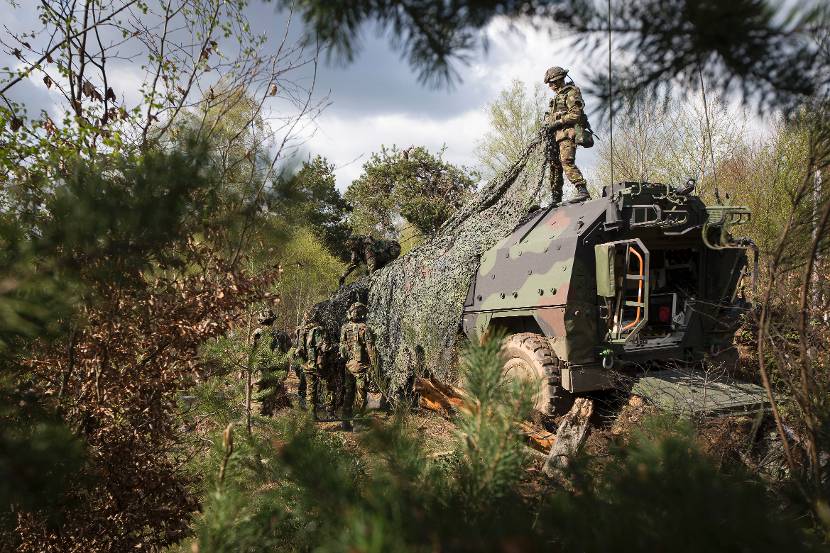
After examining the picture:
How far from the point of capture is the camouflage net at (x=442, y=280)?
25.7 ft

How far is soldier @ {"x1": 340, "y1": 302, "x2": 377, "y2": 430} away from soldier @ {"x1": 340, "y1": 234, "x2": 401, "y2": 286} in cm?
225

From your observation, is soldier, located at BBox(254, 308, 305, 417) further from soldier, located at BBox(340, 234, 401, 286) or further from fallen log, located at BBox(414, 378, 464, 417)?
soldier, located at BBox(340, 234, 401, 286)

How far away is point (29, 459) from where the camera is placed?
1567 millimetres

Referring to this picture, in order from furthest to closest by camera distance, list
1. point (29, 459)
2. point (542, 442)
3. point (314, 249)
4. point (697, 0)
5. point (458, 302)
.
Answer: point (314, 249)
point (458, 302)
point (542, 442)
point (29, 459)
point (697, 0)

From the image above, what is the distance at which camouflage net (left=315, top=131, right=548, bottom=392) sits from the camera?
7.84 meters

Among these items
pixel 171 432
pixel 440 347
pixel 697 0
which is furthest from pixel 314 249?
pixel 697 0

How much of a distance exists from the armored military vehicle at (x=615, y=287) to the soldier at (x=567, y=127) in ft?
2.40

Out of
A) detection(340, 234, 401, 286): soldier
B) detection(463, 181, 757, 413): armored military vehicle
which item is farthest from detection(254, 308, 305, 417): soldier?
detection(340, 234, 401, 286): soldier

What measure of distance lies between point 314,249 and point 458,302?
17061 millimetres

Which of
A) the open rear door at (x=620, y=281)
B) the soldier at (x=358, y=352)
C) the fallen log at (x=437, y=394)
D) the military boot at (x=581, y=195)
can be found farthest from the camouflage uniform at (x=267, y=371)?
the military boot at (x=581, y=195)

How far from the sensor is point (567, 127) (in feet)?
23.7

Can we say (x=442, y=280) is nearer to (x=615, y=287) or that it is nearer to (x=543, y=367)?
(x=543, y=367)

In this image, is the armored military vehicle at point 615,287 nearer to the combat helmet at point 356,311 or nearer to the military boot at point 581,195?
the military boot at point 581,195

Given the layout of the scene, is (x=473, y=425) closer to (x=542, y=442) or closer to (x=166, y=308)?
(x=166, y=308)
